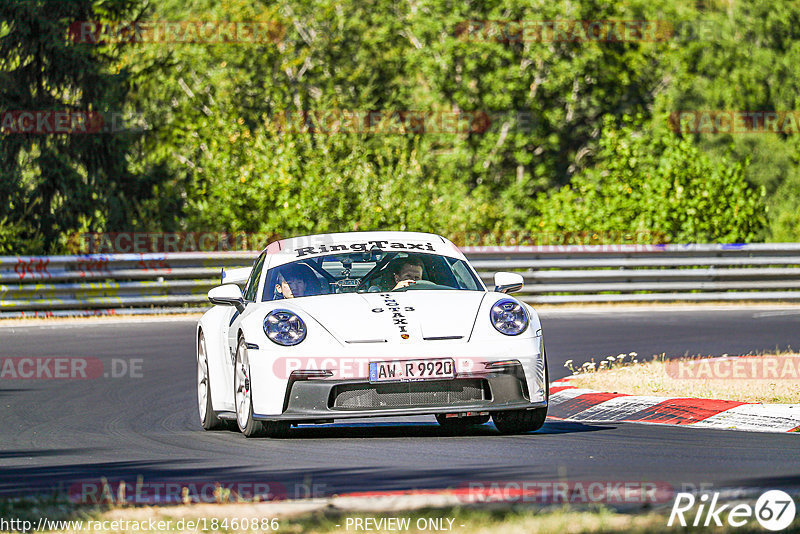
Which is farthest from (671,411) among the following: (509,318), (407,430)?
(407,430)

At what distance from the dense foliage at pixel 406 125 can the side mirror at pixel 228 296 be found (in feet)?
53.0

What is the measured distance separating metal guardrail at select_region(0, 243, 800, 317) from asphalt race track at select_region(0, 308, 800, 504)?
7834 mm

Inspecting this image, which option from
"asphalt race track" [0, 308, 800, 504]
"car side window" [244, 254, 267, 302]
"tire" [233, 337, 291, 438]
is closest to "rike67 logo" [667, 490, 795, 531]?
"asphalt race track" [0, 308, 800, 504]

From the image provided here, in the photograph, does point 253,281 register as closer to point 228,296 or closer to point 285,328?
point 228,296

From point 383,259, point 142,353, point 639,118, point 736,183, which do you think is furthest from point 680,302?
point 383,259

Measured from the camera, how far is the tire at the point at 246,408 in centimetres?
896

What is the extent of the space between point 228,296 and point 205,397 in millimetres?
904

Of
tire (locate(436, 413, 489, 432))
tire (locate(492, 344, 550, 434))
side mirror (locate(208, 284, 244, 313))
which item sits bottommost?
tire (locate(436, 413, 489, 432))

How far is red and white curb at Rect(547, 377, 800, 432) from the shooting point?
926 cm

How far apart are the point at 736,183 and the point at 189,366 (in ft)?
50.4

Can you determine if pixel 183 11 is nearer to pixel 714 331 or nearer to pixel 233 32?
pixel 233 32

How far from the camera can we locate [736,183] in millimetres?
27094

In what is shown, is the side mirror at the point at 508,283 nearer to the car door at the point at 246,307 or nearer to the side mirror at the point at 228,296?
the car door at the point at 246,307

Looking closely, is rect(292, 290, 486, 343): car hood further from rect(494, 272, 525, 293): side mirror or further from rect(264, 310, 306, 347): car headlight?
rect(494, 272, 525, 293): side mirror
